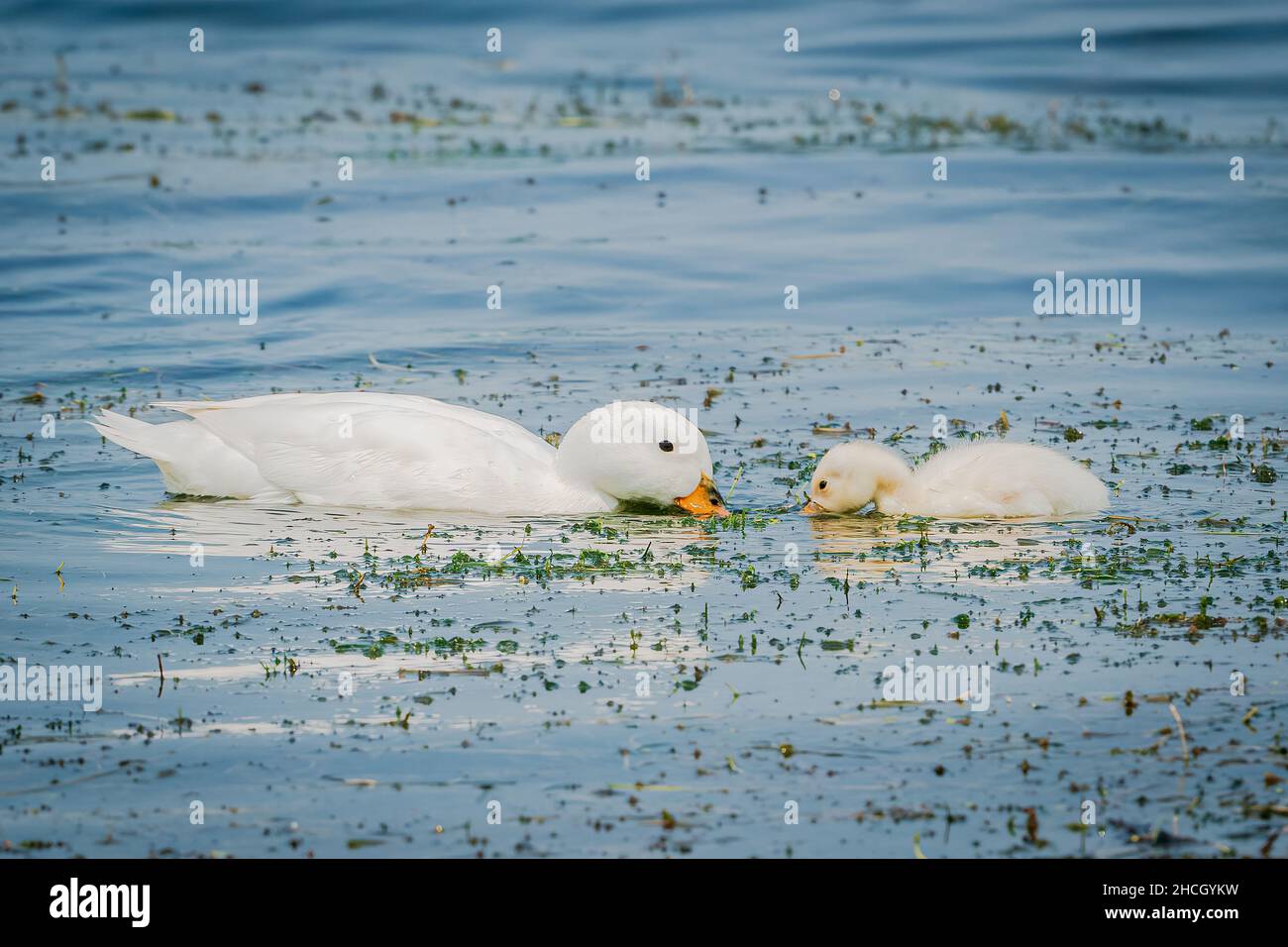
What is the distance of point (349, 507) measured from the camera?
10.6m

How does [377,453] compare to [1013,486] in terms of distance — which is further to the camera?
[377,453]

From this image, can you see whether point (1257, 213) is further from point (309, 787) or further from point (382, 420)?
point (309, 787)

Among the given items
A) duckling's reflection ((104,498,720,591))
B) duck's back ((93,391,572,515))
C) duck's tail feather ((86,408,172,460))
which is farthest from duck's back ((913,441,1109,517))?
duck's tail feather ((86,408,172,460))

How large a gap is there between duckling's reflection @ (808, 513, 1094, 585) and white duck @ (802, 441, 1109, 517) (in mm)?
89

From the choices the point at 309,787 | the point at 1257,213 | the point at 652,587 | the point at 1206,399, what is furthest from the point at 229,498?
the point at 1257,213

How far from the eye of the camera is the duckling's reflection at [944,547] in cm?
930

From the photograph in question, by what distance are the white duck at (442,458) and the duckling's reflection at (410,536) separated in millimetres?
120

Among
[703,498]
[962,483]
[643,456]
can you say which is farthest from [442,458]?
[962,483]

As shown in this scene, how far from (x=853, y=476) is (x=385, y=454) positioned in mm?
2655

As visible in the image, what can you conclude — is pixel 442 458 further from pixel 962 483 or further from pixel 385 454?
pixel 962 483

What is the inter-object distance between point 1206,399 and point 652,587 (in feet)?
19.8

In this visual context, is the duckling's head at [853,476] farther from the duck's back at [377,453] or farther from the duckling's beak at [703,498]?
the duck's back at [377,453]

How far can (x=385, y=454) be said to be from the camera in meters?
10.4

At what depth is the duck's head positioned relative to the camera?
34.1ft
